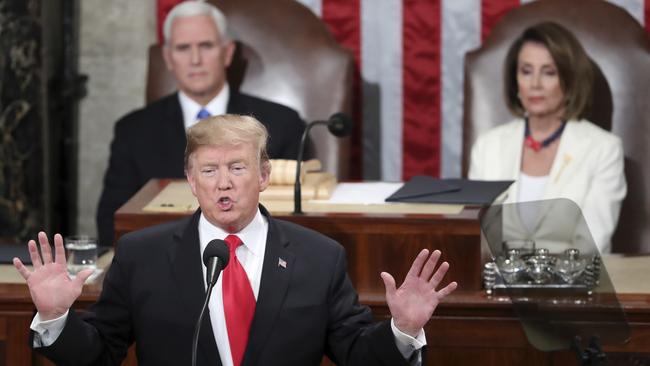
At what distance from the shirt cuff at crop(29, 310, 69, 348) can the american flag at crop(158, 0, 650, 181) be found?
11.0ft

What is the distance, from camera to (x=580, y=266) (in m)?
4.13

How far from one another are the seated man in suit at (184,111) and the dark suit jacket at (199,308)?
7.53 ft

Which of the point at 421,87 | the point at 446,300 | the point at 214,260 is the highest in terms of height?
the point at 421,87

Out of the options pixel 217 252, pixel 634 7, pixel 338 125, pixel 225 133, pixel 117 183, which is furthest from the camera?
pixel 634 7

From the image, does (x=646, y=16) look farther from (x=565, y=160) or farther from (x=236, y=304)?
(x=236, y=304)

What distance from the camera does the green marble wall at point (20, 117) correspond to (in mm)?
6059

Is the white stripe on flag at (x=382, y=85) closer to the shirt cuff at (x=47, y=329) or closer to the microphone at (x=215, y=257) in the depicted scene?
the shirt cuff at (x=47, y=329)

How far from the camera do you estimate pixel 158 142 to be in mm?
5875

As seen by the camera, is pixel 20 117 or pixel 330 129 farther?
pixel 20 117

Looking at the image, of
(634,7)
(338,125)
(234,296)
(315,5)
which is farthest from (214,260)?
(634,7)

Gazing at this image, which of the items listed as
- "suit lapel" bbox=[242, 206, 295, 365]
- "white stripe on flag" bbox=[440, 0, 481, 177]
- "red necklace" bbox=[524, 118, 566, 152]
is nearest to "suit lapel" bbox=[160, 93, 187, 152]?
"white stripe on flag" bbox=[440, 0, 481, 177]

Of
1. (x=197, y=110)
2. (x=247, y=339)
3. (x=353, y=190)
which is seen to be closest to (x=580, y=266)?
(x=353, y=190)

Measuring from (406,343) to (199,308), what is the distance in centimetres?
52

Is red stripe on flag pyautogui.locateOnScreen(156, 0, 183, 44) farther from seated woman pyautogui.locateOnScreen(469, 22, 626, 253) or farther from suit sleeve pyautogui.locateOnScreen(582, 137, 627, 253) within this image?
suit sleeve pyautogui.locateOnScreen(582, 137, 627, 253)
